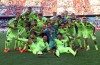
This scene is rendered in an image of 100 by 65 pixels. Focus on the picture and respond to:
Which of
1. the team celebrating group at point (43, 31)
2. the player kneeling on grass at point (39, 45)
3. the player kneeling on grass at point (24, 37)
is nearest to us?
the player kneeling on grass at point (39, 45)

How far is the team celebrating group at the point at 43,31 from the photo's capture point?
Result: 13.6m

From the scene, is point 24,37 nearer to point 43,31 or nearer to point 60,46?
point 43,31

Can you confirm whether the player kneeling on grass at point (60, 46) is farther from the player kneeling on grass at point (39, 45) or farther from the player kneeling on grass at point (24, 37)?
the player kneeling on grass at point (24, 37)

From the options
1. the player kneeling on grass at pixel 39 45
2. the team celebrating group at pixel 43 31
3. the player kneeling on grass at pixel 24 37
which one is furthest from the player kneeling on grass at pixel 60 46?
the player kneeling on grass at pixel 24 37

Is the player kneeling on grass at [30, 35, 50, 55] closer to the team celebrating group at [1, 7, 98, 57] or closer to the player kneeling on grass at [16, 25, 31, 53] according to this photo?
the team celebrating group at [1, 7, 98, 57]

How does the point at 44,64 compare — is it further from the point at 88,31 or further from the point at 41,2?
the point at 41,2

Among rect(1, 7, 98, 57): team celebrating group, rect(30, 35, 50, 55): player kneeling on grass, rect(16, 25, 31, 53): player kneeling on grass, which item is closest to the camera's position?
rect(30, 35, 50, 55): player kneeling on grass

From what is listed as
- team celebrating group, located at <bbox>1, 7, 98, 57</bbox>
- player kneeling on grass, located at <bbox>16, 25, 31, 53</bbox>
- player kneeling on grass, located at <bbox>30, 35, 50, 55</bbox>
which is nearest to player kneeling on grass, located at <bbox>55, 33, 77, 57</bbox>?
team celebrating group, located at <bbox>1, 7, 98, 57</bbox>

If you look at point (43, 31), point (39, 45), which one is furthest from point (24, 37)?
point (39, 45)

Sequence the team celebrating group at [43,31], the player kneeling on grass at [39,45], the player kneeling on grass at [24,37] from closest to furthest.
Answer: the player kneeling on grass at [39,45] < the team celebrating group at [43,31] < the player kneeling on grass at [24,37]

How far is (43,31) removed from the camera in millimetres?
14266

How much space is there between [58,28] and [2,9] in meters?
27.1

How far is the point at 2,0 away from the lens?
45188 mm

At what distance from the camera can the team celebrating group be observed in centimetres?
1356
